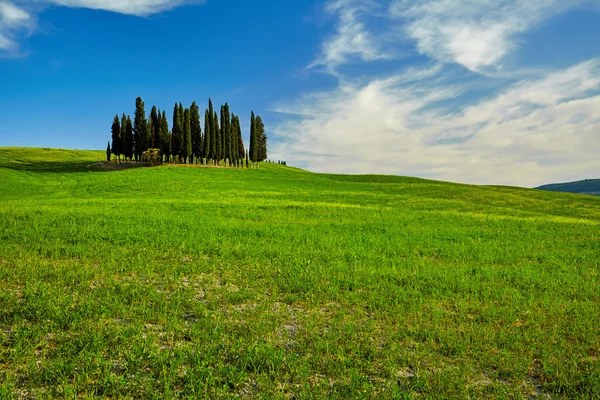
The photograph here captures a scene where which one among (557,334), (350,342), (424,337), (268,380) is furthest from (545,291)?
(268,380)

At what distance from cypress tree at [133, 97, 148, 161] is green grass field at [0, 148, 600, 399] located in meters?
76.4

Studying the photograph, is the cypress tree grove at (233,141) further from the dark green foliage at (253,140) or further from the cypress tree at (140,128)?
the cypress tree at (140,128)

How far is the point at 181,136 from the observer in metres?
86.6

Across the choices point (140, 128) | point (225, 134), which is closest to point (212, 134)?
point (225, 134)

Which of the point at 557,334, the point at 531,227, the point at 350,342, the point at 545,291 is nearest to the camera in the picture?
the point at 350,342

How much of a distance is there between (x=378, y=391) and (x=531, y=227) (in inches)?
1016

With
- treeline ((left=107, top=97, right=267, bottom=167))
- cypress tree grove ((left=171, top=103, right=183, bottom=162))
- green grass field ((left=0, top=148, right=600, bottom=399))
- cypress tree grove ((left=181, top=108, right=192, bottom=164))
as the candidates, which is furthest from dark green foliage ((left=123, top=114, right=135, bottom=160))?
A: green grass field ((left=0, top=148, right=600, bottom=399))

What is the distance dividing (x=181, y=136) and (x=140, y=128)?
41.5 ft

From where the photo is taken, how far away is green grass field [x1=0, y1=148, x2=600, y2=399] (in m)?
6.11

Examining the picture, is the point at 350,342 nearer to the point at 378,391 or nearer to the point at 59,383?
the point at 378,391

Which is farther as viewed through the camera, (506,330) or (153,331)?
(506,330)

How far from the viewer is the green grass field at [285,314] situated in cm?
611

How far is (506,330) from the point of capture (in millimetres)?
8383

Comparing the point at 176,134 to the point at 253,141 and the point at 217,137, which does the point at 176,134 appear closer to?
the point at 217,137
